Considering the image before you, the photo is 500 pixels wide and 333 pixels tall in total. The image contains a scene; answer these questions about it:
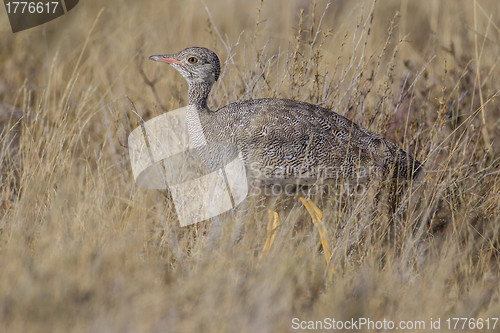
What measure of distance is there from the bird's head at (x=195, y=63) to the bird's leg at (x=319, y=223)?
1.05 m

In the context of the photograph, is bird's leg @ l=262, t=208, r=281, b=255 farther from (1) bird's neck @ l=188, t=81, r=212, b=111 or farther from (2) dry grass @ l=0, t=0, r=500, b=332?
(1) bird's neck @ l=188, t=81, r=212, b=111

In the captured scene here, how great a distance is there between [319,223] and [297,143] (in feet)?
1.92

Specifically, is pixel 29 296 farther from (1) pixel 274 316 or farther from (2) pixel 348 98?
(2) pixel 348 98

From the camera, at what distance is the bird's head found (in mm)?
4211

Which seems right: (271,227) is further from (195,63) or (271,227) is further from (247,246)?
(195,63)

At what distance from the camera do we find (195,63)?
13.9 feet

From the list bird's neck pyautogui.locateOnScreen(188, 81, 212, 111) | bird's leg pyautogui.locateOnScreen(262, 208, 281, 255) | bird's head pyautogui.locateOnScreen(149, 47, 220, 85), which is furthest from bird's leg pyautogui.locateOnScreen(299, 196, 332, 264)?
bird's head pyautogui.locateOnScreen(149, 47, 220, 85)

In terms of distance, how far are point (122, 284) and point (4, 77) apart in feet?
12.6

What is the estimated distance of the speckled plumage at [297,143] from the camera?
12.5 feet

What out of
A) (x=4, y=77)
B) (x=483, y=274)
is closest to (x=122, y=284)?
(x=483, y=274)

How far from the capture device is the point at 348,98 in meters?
5.07

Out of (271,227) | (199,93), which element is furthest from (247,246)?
(199,93)

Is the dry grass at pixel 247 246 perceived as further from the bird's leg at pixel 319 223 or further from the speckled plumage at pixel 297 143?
the speckled plumage at pixel 297 143

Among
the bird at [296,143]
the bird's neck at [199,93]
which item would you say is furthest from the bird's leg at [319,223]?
the bird's neck at [199,93]
